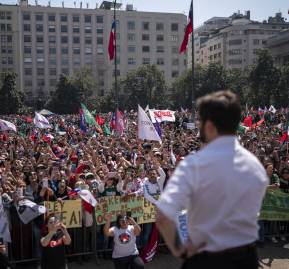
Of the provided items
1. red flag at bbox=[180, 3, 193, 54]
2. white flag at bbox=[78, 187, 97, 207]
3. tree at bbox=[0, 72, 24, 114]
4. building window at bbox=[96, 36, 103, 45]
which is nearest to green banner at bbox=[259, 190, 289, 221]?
white flag at bbox=[78, 187, 97, 207]

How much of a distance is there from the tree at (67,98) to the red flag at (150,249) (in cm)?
6738

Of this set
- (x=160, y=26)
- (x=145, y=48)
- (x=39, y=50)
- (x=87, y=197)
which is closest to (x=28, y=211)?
(x=87, y=197)

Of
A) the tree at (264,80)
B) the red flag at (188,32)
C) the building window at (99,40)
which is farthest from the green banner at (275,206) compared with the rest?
the building window at (99,40)

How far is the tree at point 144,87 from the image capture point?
250 feet

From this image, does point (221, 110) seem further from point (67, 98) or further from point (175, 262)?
point (67, 98)

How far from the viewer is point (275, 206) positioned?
8.59m

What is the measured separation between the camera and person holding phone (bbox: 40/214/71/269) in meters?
6.35

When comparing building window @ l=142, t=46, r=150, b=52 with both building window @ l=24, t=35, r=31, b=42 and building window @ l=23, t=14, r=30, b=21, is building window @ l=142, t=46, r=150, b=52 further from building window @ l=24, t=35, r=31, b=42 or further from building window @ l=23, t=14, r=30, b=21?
building window @ l=23, t=14, r=30, b=21

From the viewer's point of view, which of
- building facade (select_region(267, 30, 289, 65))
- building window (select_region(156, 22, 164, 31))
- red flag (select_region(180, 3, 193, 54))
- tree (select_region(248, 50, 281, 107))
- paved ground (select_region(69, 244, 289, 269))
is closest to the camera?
paved ground (select_region(69, 244, 289, 269))

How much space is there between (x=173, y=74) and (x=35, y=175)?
101 m

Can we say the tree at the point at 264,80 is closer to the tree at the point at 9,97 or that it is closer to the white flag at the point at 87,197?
the tree at the point at 9,97

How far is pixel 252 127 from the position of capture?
850 inches

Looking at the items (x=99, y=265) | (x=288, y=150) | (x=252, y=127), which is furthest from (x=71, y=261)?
(x=252, y=127)

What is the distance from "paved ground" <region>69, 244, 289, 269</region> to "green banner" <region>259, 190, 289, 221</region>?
24.8 inches
